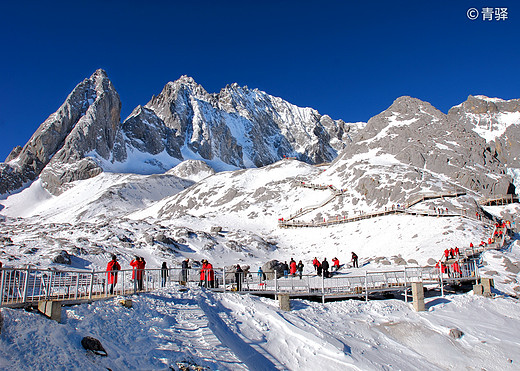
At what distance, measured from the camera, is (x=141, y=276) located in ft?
50.8

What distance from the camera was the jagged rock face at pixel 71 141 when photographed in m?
142

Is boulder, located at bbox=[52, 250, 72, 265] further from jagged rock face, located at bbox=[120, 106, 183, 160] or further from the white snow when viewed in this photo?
jagged rock face, located at bbox=[120, 106, 183, 160]

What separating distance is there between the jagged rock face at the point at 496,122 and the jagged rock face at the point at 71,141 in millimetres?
123626

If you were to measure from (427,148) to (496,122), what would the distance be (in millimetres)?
28706

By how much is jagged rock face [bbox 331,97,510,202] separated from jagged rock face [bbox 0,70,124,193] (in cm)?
10532

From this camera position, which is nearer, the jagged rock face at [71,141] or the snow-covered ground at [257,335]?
the snow-covered ground at [257,335]

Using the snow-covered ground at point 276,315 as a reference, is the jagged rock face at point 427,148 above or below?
above

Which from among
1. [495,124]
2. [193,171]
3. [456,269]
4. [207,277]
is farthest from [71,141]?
[456,269]

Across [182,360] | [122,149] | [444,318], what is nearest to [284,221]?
[444,318]

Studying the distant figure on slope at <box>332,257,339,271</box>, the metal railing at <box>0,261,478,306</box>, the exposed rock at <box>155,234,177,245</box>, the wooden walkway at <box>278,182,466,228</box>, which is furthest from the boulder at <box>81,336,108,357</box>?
the wooden walkway at <box>278,182,466,228</box>

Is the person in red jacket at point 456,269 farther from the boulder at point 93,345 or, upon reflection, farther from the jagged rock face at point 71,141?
the jagged rock face at point 71,141

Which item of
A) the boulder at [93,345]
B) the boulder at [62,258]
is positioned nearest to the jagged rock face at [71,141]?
the boulder at [62,258]

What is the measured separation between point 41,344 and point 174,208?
251ft

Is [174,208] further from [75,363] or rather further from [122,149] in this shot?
[122,149]
